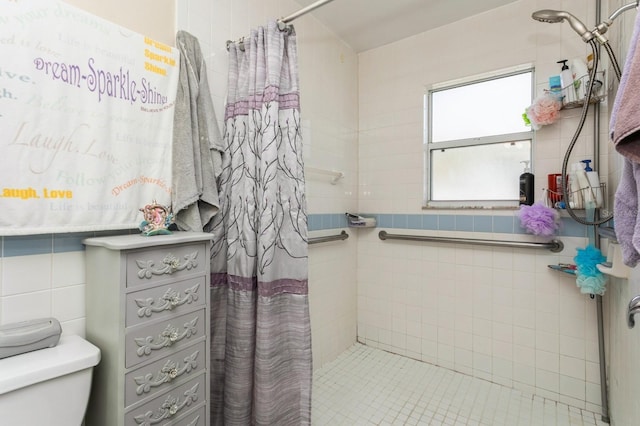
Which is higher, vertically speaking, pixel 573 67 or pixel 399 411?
pixel 573 67

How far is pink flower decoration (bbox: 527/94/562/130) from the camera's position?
169 centimetres

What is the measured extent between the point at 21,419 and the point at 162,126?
3.26 feet

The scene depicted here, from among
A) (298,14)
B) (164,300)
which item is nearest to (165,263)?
(164,300)

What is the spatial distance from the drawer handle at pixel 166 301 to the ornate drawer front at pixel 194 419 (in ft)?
1.29

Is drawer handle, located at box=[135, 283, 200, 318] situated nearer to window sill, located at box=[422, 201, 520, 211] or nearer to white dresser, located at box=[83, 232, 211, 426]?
white dresser, located at box=[83, 232, 211, 426]

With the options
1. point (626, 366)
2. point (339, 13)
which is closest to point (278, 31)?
point (339, 13)

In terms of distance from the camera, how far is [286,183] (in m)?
1.39

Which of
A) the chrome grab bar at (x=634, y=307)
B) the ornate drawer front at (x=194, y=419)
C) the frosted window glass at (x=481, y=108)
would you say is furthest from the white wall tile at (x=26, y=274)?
the frosted window glass at (x=481, y=108)

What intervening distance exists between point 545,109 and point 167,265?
81.4 inches

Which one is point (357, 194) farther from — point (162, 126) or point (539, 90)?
point (162, 126)

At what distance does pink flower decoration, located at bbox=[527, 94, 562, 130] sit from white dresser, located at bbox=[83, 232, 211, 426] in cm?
190

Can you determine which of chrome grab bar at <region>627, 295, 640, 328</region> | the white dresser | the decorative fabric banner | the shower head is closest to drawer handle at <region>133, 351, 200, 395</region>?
the white dresser

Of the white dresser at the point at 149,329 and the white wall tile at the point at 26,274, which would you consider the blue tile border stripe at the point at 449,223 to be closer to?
the white dresser at the point at 149,329

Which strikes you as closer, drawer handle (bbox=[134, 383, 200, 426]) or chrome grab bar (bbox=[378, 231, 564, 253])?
drawer handle (bbox=[134, 383, 200, 426])
